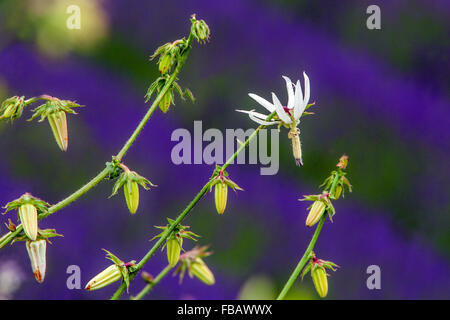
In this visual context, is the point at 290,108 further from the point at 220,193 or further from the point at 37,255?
the point at 37,255

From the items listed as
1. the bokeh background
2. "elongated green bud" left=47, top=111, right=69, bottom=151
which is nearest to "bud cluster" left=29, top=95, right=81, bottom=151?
"elongated green bud" left=47, top=111, right=69, bottom=151

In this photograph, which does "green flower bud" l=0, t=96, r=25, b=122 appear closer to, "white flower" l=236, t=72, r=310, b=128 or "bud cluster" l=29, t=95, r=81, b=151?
"bud cluster" l=29, t=95, r=81, b=151

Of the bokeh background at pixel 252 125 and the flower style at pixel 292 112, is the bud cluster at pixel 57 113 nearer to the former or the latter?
the flower style at pixel 292 112

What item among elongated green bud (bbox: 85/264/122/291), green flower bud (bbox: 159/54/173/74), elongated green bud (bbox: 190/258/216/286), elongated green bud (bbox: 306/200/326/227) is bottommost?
elongated green bud (bbox: 85/264/122/291)

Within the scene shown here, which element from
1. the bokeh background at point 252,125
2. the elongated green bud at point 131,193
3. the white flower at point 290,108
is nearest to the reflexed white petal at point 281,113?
the white flower at point 290,108
